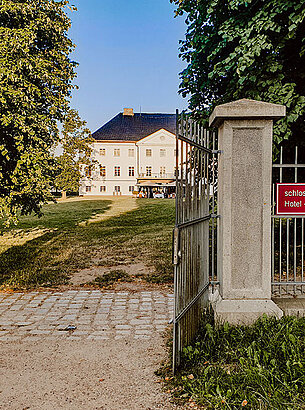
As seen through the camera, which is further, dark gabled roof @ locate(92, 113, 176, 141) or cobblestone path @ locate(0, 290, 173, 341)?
dark gabled roof @ locate(92, 113, 176, 141)

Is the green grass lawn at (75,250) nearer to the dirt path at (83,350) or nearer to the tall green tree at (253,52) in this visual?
the dirt path at (83,350)

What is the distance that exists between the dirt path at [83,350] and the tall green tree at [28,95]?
491 cm

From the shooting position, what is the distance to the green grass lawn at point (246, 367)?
3.18 meters

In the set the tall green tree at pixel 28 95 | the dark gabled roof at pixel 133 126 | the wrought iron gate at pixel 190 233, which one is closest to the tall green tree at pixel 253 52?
the wrought iron gate at pixel 190 233

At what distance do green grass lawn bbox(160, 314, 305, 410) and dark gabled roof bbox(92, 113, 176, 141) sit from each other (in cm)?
5818

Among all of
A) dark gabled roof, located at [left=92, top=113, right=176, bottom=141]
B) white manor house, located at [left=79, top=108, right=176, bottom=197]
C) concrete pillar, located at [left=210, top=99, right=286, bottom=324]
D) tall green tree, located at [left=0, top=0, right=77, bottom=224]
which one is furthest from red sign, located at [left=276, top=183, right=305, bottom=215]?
dark gabled roof, located at [left=92, top=113, right=176, bottom=141]

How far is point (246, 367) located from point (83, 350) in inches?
71.3

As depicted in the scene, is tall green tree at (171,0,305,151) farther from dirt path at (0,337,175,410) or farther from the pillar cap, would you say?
dirt path at (0,337,175,410)

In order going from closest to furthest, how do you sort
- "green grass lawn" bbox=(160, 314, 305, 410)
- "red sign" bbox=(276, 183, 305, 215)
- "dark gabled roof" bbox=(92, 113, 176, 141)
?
1. "green grass lawn" bbox=(160, 314, 305, 410)
2. "red sign" bbox=(276, 183, 305, 215)
3. "dark gabled roof" bbox=(92, 113, 176, 141)

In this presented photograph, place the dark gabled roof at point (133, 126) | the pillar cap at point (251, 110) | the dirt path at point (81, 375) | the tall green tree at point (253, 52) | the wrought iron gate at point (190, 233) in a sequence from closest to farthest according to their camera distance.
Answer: the dirt path at point (81, 375) < the wrought iron gate at point (190, 233) < the pillar cap at point (251, 110) < the tall green tree at point (253, 52) < the dark gabled roof at point (133, 126)

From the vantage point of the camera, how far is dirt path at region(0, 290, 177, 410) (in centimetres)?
342

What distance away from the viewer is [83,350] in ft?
14.7

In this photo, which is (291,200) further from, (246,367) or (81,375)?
(81,375)

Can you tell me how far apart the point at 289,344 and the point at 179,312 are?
116 centimetres
